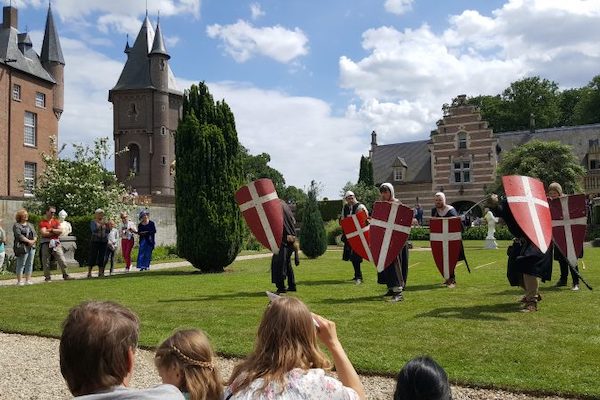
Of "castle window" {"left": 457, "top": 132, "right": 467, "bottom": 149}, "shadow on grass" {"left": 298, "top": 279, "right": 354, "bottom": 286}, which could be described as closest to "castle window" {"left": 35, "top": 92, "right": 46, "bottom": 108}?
"castle window" {"left": 457, "top": 132, "right": 467, "bottom": 149}

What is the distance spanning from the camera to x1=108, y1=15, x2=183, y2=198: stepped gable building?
5294 cm

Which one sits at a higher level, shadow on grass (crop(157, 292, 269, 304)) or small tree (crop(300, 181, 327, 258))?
small tree (crop(300, 181, 327, 258))

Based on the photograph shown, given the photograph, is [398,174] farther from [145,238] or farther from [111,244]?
[111,244]

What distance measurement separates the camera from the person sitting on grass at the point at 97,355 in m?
2.06

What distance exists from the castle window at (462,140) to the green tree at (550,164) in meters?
10.5

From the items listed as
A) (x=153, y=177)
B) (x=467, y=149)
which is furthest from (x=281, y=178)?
(x=467, y=149)

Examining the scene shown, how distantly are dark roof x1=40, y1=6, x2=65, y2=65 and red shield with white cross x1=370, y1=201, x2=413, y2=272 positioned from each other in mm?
39434

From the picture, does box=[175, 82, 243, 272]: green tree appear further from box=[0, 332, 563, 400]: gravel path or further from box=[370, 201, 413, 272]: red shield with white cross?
box=[0, 332, 563, 400]: gravel path

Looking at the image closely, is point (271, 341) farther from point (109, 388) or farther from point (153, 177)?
point (153, 177)

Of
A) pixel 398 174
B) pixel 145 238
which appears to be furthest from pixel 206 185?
pixel 398 174

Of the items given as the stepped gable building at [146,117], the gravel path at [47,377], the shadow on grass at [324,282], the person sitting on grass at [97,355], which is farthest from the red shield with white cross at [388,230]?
the stepped gable building at [146,117]

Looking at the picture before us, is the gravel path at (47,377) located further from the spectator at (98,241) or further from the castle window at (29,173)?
the castle window at (29,173)

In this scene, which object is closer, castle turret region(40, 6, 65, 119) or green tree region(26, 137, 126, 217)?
green tree region(26, 137, 126, 217)

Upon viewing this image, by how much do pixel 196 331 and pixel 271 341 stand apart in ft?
1.29
